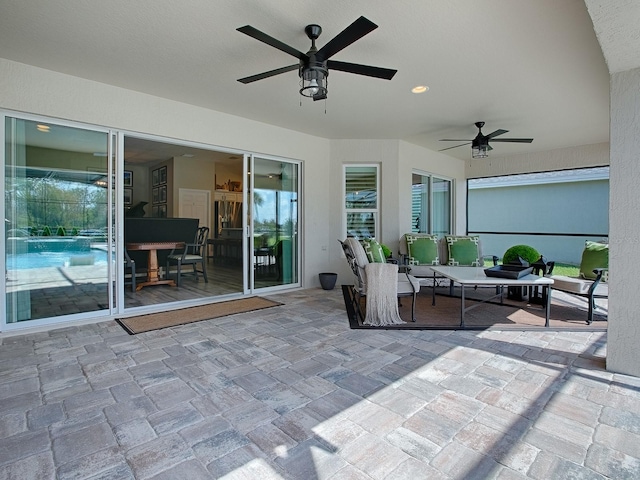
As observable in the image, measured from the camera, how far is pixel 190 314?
A: 14.1 feet

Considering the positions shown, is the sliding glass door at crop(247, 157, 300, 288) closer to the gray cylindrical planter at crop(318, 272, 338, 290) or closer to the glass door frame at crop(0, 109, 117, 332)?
the gray cylindrical planter at crop(318, 272, 338, 290)

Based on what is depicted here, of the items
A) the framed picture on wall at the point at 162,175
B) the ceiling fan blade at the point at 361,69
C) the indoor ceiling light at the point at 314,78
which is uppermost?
the framed picture on wall at the point at 162,175

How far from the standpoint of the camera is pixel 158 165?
9172 millimetres

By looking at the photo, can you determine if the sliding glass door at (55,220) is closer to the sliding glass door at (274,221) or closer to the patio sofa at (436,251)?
the sliding glass door at (274,221)

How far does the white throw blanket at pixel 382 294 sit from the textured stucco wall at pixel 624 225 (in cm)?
186

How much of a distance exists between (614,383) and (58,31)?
5.03 meters

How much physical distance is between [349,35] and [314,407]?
243cm

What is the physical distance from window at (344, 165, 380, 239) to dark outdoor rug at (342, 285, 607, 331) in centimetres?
165

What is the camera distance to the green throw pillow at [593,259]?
14.1 ft

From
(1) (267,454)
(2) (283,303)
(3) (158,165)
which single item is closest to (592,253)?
(2) (283,303)

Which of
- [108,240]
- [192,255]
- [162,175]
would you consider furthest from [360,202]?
[162,175]

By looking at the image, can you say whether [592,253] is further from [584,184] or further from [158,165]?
[158,165]

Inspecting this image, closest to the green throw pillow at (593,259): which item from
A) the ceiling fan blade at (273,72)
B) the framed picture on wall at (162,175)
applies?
the ceiling fan blade at (273,72)

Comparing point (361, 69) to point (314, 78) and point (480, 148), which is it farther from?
point (480, 148)
